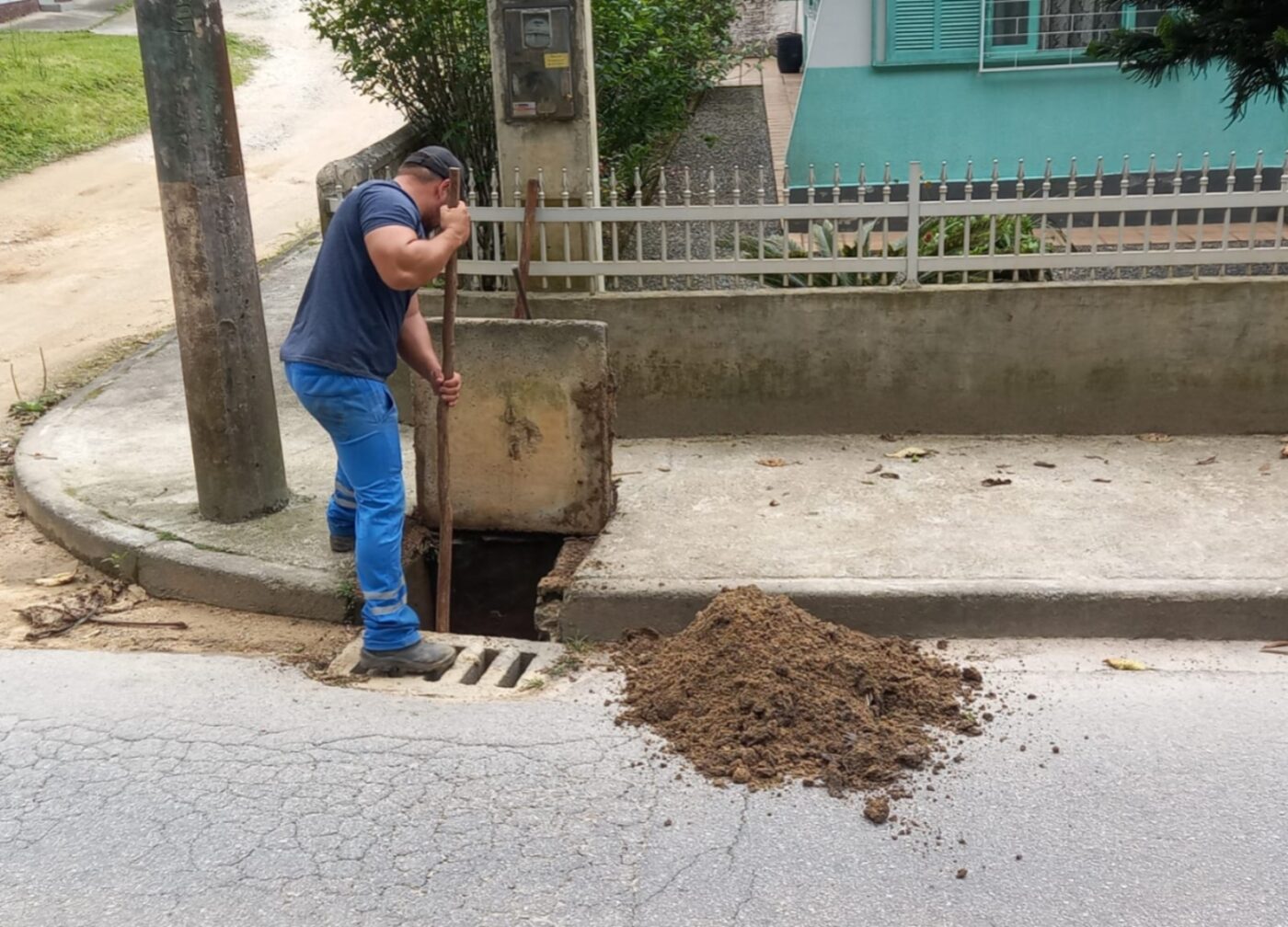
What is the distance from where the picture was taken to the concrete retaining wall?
610cm

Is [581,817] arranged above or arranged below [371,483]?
below

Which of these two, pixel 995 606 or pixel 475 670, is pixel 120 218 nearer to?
pixel 475 670

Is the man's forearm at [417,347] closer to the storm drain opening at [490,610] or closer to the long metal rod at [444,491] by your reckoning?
the long metal rod at [444,491]

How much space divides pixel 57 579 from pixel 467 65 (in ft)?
14.4

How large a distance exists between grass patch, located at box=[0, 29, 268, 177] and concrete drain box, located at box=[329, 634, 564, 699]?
1318 cm

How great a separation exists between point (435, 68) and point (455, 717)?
548cm

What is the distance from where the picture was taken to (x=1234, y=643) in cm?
442

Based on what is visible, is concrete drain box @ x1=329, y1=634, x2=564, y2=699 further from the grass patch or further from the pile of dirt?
the grass patch

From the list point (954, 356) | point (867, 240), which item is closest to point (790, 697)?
point (954, 356)

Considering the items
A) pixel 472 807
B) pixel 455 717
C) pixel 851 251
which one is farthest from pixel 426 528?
pixel 851 251

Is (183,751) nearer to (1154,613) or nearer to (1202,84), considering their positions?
(1154,613)

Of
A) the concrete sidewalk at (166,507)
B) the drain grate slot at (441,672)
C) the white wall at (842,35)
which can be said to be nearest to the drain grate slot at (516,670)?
the drain grate slot at (441,672)

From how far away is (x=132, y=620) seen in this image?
4.85 meters

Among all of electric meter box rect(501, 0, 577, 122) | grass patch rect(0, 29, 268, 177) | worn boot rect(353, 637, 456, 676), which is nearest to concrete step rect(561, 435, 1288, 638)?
worn boot rect(353, 637, 456, 676)
